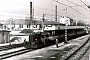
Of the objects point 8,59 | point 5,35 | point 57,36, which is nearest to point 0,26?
point 5,35

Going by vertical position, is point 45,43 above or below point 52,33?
below

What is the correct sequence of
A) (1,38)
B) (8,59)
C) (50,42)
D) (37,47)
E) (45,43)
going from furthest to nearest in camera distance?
1. (1,38)
2. (50,42)
3. (45,43)
4. (37,47)
5. (8,59)

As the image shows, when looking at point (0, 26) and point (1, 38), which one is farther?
point (0, 26)

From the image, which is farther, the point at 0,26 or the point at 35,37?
the point at 0,26

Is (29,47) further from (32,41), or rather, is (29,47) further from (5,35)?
(5,35)

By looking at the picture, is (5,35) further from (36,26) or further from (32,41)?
(36,26)

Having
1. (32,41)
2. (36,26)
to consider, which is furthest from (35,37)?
(36,26)

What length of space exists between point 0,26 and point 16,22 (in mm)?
29874

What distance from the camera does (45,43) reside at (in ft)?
72.6

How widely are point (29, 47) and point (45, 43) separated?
9.22 feet

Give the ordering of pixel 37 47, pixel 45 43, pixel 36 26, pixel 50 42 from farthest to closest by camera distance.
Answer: pixel 36 26, pixel 50 42, pixel 45 43, pixel 37 47

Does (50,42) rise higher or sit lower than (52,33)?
lower

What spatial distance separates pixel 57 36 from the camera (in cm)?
2586

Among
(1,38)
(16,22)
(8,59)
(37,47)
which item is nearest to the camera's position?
(8,59)
